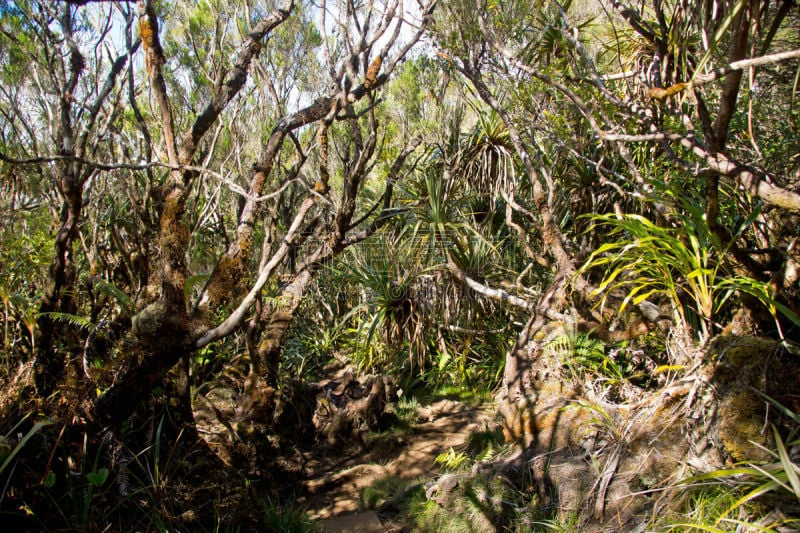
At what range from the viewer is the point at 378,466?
5.21m

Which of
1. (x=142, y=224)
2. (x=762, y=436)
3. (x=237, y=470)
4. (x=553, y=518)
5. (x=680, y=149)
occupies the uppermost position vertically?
(x=142, y=224)

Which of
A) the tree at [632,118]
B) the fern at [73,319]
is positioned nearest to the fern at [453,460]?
the tree at [632,118]

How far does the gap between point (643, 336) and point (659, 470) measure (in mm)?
1184

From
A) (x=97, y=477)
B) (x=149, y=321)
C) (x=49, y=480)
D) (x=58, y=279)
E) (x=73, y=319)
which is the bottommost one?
(x=97, y=477)

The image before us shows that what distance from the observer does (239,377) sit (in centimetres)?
549

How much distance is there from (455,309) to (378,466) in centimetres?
194

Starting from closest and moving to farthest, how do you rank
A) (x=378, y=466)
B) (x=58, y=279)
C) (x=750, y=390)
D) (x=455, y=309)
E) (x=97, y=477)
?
(x=750, y=390), (x=97, y=477), (x=58, y=279), (x=378, y=466), (x=455, y=309)

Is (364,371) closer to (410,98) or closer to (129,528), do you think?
(129,528)

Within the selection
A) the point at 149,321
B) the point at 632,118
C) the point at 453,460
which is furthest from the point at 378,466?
the point at 632,118

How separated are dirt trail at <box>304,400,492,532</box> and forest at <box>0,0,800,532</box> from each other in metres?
0.04

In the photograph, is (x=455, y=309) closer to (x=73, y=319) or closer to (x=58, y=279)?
(x=73, y=319)

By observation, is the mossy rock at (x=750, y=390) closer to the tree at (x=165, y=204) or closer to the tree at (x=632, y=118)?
the tree at (x=632, y=118)

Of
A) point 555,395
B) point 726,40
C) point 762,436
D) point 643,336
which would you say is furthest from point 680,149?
point 762,436

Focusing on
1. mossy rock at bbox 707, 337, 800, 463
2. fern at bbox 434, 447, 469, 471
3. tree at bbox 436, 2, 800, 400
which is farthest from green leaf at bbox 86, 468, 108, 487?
mossy rock at bbox 707, 337, 800, 463
